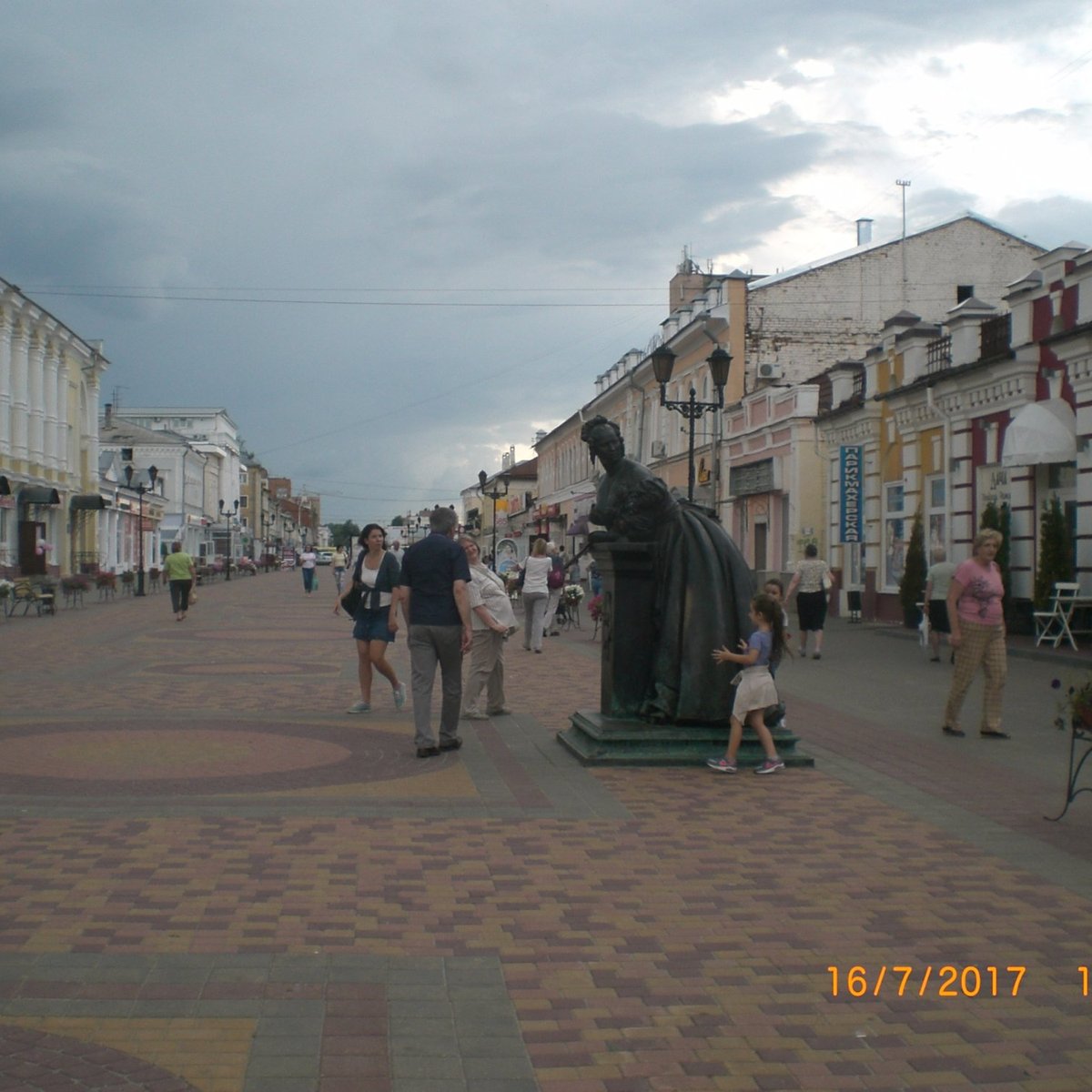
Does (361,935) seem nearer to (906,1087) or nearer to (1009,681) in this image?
(906,1087)

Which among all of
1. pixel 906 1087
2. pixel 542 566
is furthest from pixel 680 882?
pixel 542 566

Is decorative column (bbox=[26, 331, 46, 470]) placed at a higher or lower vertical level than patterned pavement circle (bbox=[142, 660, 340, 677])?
higher

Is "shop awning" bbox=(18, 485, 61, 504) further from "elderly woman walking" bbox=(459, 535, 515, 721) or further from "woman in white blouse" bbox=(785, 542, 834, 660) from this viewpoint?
"elderly woman walking" bbox=(459, 535, 515, 721)

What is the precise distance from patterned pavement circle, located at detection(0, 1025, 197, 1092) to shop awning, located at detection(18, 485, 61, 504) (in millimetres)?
41636

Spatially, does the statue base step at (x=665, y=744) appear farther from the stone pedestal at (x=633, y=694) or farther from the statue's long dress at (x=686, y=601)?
the statue's long dress at (x=686, y=601)

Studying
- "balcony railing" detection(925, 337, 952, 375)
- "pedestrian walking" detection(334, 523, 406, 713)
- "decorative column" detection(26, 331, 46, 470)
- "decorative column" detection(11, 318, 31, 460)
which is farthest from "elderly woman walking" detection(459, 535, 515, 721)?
"decorative column" detection(26, 331, 46, 470)

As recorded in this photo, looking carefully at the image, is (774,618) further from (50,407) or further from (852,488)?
(50,407)

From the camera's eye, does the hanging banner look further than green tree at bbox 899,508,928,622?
Yes

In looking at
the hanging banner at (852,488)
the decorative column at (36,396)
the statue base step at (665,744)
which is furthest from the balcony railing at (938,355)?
the decorative column at (36,396)

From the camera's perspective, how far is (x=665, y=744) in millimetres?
9109

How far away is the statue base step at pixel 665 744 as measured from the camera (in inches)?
353

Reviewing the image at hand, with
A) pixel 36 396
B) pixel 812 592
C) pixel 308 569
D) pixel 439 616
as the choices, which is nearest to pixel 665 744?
pixel 439 616

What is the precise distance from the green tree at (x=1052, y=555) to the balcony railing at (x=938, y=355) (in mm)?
5277

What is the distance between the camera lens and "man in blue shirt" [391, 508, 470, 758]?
9.36 meters
